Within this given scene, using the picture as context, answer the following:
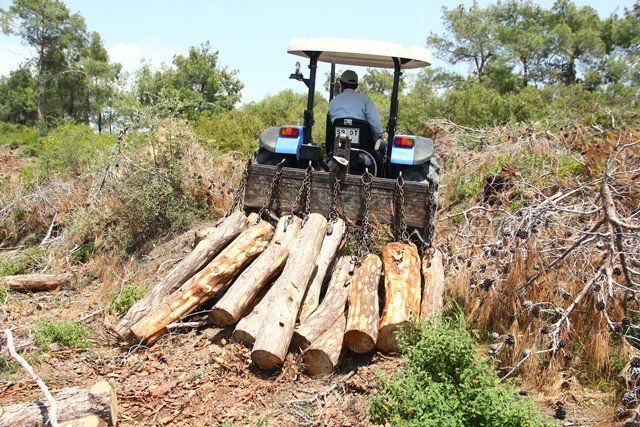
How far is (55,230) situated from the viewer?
9.76 m

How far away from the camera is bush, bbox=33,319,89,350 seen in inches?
232

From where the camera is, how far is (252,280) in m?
5.79

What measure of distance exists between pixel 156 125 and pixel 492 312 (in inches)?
211

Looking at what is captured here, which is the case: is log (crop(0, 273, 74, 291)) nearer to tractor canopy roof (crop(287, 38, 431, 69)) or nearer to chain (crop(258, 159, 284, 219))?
chain (crop(258, 159, 284, 219))

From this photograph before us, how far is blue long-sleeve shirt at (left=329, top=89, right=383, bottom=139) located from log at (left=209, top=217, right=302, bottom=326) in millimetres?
1463

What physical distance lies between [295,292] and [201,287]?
0.91 metres

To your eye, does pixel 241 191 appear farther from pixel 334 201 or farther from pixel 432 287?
pixel 432 287

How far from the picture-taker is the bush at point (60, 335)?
5890mm

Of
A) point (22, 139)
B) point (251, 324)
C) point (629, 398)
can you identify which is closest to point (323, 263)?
point (251, 324)

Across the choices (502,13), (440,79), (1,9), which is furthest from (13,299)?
(1,9)

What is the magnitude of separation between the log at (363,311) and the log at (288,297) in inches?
17.2

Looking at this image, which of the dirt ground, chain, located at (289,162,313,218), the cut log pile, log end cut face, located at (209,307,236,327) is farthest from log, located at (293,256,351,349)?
chain, located at (289,162,313,218)

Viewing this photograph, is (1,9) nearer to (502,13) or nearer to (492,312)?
(502,13)

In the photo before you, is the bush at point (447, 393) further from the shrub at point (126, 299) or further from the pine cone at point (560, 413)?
the shrub at point (126, 299)
